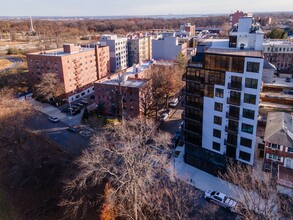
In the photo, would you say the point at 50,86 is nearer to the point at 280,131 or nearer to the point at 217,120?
the point at 217,120

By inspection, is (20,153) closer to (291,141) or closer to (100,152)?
(100,152)

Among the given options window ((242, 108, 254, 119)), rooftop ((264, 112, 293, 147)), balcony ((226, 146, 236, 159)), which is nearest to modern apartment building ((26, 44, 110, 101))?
balcony ((226, 146, 236, 159))

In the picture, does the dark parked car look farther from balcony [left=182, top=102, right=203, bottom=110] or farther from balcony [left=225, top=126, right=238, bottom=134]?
balcony [left=225, top=126, right=238, bottom=134]

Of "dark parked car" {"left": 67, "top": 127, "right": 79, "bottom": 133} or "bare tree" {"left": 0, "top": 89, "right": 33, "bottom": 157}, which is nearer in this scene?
"bare tree" {"left": 0, "top": 89, "right": 33, "bottom": 157}

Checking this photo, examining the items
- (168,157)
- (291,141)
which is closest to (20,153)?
(168,157)

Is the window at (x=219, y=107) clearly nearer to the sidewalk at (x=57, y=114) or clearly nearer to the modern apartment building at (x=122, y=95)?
the modern apartment building at (x=122, y=95)

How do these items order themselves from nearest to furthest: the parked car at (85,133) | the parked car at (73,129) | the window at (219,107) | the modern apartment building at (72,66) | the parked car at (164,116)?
the window at (219,107) < the parked car at (85,133) < the parked car at (73,129) < the parked car at (164,116) < the modern apartment building at (72,66)

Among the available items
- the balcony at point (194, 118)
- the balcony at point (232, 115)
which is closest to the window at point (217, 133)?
the balcony at point (194, 118)
